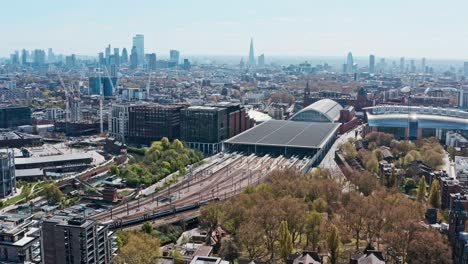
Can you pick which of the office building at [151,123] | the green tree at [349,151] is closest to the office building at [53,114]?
the office building at [151,123]

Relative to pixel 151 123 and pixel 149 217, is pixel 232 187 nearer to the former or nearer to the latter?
pixel 149 217

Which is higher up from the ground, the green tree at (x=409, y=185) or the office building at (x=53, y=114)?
the office building at (x=53, y=114)

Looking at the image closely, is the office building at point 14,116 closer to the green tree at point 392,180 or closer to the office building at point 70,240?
the green tree at point 392,180

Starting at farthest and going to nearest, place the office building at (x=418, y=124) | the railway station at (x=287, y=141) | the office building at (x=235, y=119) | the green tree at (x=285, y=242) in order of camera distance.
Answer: the office building at (x=418, y=124) < the office building at (x=235, y=119) < the railway station at (x=287, y=141) < the green tree at (x=285, y=242)

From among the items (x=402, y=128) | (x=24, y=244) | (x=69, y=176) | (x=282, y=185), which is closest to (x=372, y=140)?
(x=402, y=128)

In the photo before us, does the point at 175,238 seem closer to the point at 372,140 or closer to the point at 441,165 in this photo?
the point at 441,165

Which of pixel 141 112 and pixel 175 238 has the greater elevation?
pixel 141 112

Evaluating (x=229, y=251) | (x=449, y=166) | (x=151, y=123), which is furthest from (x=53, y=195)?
(x=449, y=166)

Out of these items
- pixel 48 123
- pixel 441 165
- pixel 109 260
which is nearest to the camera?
pixel 109 260
